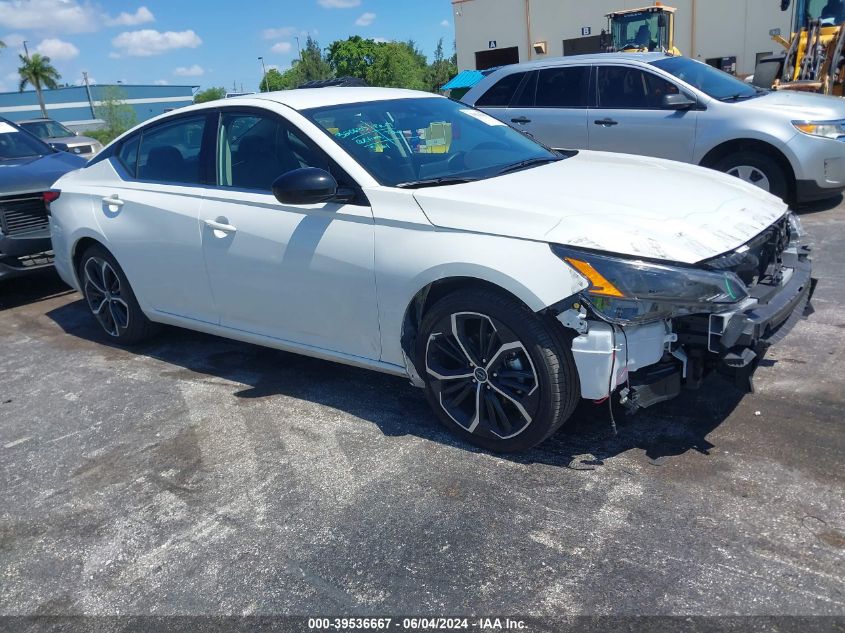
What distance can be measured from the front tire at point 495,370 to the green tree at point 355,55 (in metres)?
59.7

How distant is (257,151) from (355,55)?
60.3m

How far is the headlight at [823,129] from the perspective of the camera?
7152 millimetres

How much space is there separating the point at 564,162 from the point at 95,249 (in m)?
3.39

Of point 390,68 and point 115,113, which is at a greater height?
point 390,68

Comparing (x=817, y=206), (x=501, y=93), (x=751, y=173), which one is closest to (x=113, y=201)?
(x=501, y=93)

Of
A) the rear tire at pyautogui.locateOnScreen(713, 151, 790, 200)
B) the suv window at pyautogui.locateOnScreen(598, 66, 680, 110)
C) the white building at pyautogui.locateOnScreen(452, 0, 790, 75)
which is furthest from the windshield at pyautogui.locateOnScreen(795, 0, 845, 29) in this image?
the white building at pyautogui.locateOnScreen(452, 0, 790, 75)

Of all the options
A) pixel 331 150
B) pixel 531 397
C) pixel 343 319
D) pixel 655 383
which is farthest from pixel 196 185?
pixel 655 383

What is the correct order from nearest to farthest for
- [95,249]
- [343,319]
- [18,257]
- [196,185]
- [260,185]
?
[343,319] < [260,185] < [196,185] < [95,249] < [18,257]

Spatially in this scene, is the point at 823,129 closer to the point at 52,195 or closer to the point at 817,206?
the point at 817,206

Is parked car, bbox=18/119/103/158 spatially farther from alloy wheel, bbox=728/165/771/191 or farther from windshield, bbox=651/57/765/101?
alloy wheel, bbox=728/165/771/191

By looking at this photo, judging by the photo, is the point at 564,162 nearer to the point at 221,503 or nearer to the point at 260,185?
the point at 260,185

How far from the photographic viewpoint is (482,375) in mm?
3430

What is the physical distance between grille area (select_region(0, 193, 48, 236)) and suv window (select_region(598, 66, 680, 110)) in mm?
5920

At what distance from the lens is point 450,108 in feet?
15.4
